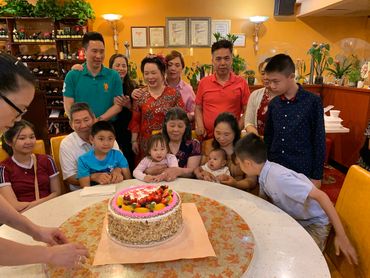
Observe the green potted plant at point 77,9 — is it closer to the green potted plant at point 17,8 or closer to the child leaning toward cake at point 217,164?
the green potted plant at point 17,8

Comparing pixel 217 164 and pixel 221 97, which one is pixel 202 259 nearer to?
pixel 217 164

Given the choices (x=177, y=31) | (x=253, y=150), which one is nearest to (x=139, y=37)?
(x=177, y=31)

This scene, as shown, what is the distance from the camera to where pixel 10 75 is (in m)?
0.81

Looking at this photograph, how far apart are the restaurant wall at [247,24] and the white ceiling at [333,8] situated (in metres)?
0.26

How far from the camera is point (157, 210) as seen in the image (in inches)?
47.9

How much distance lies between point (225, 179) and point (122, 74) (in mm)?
1813

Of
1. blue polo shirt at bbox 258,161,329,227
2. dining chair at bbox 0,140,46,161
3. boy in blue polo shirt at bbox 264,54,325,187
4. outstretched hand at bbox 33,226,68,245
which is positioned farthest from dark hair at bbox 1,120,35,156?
boy in blue polo shirt at bbox 264,54,325,187

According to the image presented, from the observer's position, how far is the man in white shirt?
2.01 m

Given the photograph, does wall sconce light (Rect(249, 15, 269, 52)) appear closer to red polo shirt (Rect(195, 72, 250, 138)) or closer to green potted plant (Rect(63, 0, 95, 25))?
green potted plant (Rect(63, 0, 95, 25))

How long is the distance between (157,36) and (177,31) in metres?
0.43

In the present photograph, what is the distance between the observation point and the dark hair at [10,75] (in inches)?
31.4

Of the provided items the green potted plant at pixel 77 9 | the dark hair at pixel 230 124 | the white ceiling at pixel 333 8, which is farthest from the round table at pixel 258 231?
the green potted plant at pixel 77 9

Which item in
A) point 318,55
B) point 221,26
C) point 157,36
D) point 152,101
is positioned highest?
point 221,26

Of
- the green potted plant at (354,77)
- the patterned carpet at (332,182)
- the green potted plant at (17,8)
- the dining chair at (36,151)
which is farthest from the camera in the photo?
the green potted plant at (17,8)
